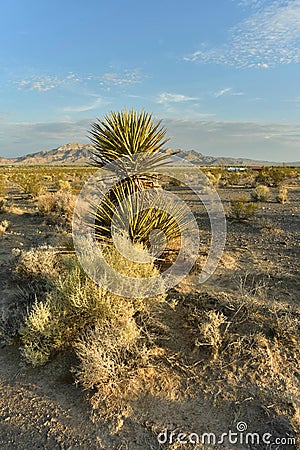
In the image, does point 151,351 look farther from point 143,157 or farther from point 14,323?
point 143,157

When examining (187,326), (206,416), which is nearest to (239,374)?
(206,416)

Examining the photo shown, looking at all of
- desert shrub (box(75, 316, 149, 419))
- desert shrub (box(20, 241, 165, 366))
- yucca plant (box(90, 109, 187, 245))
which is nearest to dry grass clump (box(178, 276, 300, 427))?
desert shrub (box(75, 316, 149, 419))

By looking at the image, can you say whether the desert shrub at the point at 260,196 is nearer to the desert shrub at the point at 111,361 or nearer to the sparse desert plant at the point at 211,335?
the sparse desert plant at the point at 211,335

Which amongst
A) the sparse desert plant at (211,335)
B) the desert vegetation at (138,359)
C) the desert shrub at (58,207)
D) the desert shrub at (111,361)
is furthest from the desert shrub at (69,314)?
the desert shrub at (58,207)

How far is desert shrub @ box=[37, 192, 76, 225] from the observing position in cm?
1105

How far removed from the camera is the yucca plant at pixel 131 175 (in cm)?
607

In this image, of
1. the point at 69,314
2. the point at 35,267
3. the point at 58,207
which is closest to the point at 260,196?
the point at 58,207

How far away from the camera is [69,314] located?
3.89m

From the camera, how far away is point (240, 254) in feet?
23.8

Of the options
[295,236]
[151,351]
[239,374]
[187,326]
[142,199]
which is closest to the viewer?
[239,374]

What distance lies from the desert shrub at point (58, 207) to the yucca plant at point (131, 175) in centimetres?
484

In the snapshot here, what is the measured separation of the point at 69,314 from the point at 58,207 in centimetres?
821

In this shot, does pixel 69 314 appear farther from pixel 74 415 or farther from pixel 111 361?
pixel 74 415

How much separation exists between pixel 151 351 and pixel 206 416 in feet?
2.93
